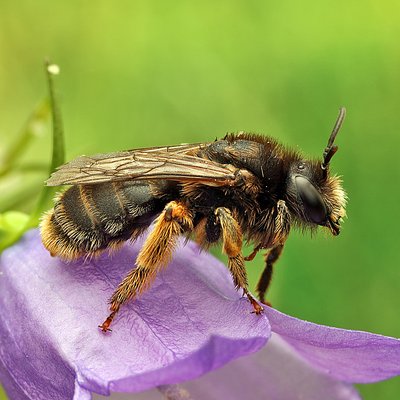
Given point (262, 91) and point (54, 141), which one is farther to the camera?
point (262, 91)

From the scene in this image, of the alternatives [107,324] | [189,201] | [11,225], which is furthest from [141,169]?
[11,225]

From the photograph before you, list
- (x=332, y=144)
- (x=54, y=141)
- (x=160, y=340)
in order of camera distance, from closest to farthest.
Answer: (x=160, y=340) < (x=332, y=144) < (x=54, y=141)

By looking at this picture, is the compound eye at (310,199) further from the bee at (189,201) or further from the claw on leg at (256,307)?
the claw on leg at (256,307)

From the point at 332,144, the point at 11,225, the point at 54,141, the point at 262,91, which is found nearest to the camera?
the point at 332,144

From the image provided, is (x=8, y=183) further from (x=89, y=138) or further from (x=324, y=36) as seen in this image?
(x=324, y=36)

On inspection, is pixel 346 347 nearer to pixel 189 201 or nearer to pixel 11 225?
pixel 189 201

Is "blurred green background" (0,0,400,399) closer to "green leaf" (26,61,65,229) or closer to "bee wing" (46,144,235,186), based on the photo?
"green leaf" (26,61,65,229)

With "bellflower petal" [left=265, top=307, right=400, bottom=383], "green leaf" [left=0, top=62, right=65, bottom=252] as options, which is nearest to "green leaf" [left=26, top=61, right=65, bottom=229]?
"green leaf" [left=0, top=62, right=65, bottom=252]
